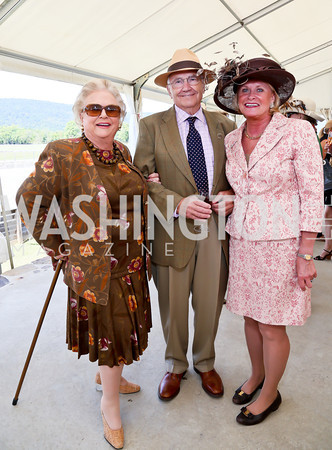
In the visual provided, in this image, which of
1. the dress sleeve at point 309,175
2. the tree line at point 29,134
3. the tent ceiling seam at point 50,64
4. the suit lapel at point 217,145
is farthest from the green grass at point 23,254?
the dress sleeve at point 309,175

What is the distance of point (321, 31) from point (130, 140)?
15.0 feet

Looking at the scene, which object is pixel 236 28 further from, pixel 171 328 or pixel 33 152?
pixel 171 328

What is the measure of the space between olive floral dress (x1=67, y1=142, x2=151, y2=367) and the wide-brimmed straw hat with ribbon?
0.63m

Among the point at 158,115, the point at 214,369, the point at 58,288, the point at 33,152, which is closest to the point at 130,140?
the point at 33,152

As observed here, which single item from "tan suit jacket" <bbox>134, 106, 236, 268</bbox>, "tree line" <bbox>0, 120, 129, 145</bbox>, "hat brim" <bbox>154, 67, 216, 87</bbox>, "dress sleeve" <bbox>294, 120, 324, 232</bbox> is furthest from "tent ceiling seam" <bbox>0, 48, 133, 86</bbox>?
"dress sleeve" <bbox>294, 120, 324, 232</bbox>

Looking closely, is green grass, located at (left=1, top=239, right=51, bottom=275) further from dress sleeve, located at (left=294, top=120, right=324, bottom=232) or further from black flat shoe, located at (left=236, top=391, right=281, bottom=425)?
dress sleeve, located at (left=294, top=120, right=324, bottom=232)

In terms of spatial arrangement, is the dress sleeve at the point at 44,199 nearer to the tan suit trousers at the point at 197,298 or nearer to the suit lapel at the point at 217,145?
the tan suit trousers at the point at 197,298

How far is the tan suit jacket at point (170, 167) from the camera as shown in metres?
1.75

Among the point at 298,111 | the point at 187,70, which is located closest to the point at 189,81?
the point at 187,70

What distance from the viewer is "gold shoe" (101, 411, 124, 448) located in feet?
5.24

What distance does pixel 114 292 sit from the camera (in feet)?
4.96

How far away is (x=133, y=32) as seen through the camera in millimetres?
4090

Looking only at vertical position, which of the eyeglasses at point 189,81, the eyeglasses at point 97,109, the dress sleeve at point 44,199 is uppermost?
the eyeglasses at point 189,81

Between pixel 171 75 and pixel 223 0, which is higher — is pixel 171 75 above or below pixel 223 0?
below
